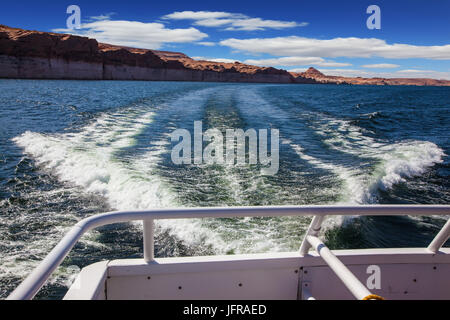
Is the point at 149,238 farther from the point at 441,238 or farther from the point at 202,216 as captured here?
the point at 441,238

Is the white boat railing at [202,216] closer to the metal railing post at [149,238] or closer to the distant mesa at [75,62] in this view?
the metal railing post at [149,238]

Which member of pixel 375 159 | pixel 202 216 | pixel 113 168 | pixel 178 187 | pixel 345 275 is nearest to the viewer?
pixel 345 275

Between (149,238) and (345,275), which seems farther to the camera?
(149,238)

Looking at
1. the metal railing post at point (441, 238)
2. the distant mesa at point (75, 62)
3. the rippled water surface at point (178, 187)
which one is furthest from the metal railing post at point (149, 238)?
the distant mesa at point (75, 62)

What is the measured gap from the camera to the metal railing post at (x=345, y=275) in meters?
1.49

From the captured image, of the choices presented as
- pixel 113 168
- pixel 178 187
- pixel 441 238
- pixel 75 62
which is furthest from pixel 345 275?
pixel 75 62

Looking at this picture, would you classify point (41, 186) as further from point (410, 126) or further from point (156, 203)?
point (410, 126)

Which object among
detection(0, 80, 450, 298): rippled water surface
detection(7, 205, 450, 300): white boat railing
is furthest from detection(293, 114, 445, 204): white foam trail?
detection(7, 205, 450, 300): white boat railing

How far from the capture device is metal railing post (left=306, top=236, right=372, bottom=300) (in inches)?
58.8

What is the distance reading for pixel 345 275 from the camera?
1.65 meters

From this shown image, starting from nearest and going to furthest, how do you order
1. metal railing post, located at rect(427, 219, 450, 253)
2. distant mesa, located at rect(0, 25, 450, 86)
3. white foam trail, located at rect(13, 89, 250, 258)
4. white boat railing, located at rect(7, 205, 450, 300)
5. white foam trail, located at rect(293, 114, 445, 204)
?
1. white boat railing, located at rect(7, 205, 450, 300)
2. metal railing post, located at rect(427, 219, 450, 253)
3. white foam trail, located at rect(13, 89, 250, 258)
4. white foam trail, located at rect(293, 114, 445, 204)
5. distant mesa, located at rect(0, 25, 450, 86)

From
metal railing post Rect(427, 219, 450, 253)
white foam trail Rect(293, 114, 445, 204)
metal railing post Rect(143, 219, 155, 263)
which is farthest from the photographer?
white foam trail Rect(293, 114, 445, 204)

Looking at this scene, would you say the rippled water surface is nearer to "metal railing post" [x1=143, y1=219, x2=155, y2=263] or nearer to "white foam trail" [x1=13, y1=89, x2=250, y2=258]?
"white foam trail" [x1=13, y1=89, x2=250, y2=258]

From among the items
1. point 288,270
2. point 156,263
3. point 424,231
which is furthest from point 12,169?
point 424,231
